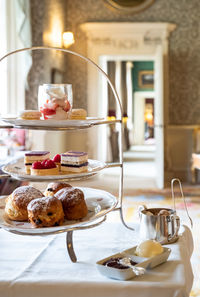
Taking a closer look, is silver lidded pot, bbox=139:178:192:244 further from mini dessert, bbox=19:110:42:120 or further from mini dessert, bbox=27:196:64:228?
mini dessert, bbox=19:110:42:120

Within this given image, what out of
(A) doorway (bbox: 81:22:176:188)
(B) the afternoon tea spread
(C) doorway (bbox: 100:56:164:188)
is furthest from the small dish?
(C) doorway (bbox: 100:56:164:188)

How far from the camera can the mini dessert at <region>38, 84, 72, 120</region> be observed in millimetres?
1545

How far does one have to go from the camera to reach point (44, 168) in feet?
4.99

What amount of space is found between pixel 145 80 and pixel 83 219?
14.3m

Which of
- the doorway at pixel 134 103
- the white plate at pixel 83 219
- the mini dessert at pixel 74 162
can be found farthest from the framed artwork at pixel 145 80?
the mini dessert at pixel 74 162

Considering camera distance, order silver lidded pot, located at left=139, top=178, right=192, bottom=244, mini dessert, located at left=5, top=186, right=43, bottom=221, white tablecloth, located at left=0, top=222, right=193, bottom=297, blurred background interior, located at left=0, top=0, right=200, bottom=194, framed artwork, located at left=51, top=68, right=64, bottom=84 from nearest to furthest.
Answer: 1. white tablecloth, located at left=0, top=222, right=193, bottom=297
2. mini dessert, located at left=5, top=186, right=43, bottom=221
3. silver lidded pot, located at left=139, top=178, right=192, bottom=244
4. framed artwork, located at left=51, top=68, right=64, bottom=84
5. blurred background interior, located at left=0, top=0, right=200, bottom=194

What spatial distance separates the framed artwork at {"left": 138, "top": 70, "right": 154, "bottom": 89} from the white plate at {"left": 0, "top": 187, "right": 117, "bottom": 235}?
13.8m

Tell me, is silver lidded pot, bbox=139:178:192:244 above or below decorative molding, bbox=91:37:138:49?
below

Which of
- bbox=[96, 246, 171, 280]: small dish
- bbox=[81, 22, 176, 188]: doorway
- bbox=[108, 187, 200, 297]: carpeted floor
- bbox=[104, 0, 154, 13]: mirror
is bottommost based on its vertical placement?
bbox=[108, 187, 200, 297]: carpeted floor

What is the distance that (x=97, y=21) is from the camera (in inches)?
287

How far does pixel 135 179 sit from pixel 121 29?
2.60 m

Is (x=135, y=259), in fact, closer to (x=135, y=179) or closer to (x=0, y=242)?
(x=0, y=242)

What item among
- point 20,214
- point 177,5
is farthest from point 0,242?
point 177,5

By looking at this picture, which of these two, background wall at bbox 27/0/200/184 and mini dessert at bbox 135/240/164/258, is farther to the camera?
background wall at bbox 27/0/200/184
